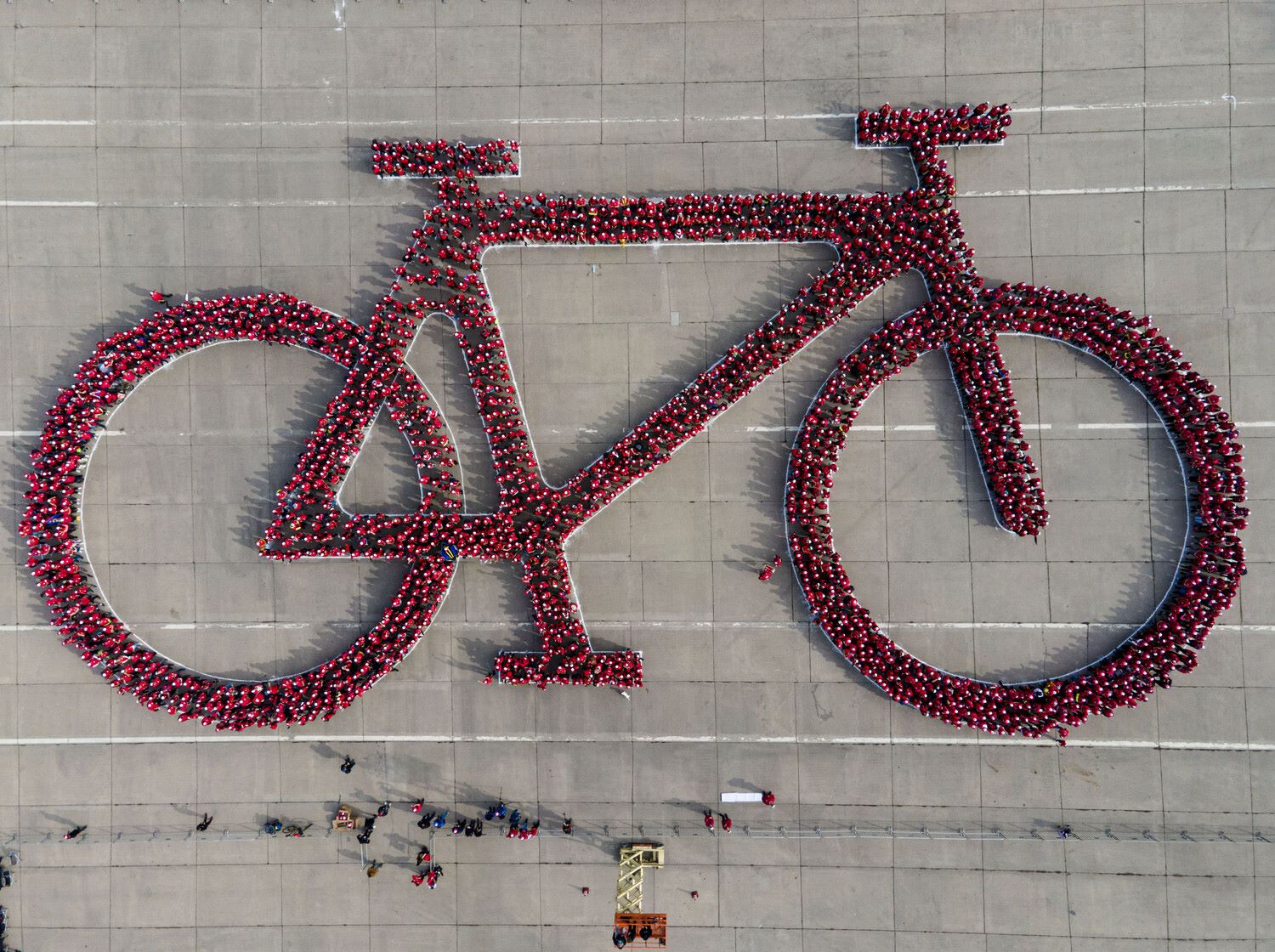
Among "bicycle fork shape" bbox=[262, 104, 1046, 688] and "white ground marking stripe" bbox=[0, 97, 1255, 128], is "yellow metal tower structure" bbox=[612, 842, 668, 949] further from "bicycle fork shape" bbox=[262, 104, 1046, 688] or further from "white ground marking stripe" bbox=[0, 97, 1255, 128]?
"white ground marking stripe" bbox=[0, 97, 1255, 128]

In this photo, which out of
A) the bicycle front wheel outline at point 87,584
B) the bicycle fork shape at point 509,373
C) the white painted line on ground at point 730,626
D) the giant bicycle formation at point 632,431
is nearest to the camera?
the giant bicycle formation at point 632,431

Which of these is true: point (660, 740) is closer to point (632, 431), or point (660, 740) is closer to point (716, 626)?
point (716, 626)

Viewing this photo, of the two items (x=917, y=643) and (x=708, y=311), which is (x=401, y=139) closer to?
(x=708, y=311)

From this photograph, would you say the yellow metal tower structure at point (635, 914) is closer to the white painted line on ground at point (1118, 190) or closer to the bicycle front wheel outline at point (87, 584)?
the bicycle front wheel outline at point (87, 584)

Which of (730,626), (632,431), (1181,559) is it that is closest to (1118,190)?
(1181,559)

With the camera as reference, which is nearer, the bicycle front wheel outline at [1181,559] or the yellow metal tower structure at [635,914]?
the bicycle front wheel outline at [1181,559]

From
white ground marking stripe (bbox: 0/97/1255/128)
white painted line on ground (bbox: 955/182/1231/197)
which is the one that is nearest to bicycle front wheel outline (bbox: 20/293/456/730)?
white ground marking stripe (bbox: 0/97/1255/128)

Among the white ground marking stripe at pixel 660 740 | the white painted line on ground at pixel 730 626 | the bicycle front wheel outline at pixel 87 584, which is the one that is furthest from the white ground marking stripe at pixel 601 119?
the white ground marking stripe at pixel 660 740
